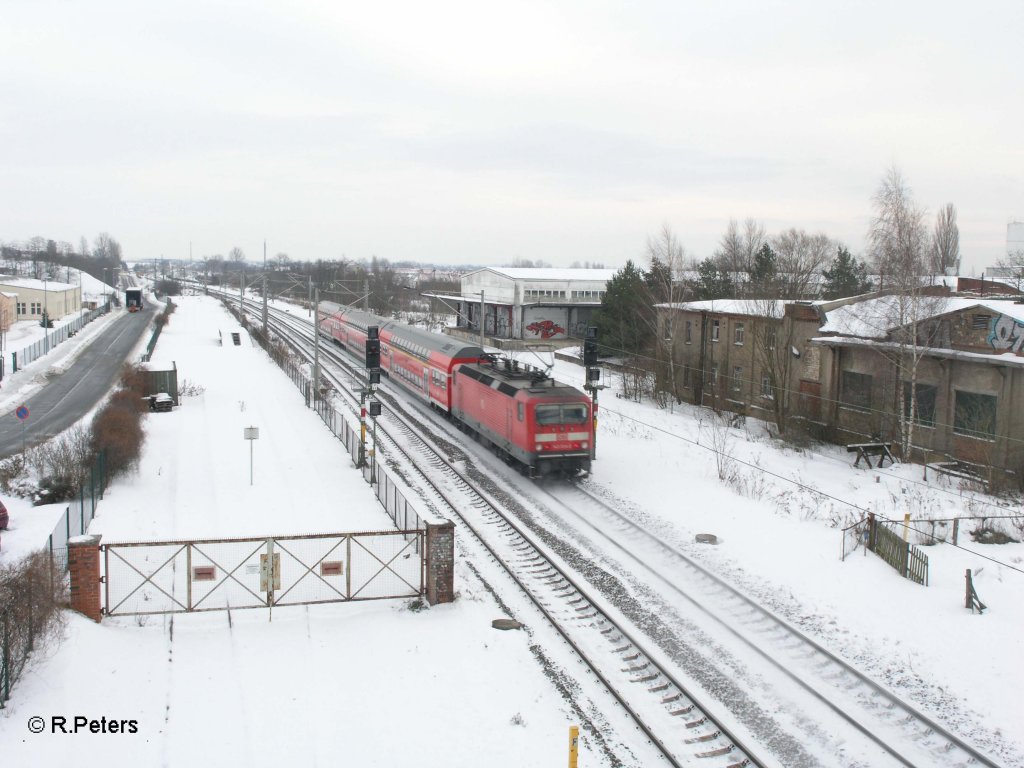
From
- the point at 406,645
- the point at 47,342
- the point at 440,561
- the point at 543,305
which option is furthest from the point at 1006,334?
the point at 47,342

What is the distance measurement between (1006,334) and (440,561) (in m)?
21.1

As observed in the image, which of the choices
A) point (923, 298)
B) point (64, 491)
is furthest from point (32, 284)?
point (923, 298)

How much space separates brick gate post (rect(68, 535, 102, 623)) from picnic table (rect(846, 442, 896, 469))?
2430cm

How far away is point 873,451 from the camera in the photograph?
30141 mm

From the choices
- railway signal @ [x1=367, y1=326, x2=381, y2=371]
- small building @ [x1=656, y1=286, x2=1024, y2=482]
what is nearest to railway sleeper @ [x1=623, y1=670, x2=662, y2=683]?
railway signal @ [x1=367, y1=326, x2=381, y2=371]

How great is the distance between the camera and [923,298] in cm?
2900

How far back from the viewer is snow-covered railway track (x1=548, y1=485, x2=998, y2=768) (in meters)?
10.6

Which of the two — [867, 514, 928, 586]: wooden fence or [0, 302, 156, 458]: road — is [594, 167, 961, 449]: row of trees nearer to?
[867, 514, 928, 586]: wooden fence

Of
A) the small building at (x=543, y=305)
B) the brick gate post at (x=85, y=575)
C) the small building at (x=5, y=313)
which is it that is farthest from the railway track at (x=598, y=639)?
the small building at (x=5, y=313)

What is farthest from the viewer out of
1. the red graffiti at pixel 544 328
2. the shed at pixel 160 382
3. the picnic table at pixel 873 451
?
the red graffiti at pixel 544 328

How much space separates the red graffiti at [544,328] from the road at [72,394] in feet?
102

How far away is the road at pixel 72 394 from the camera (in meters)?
31.4

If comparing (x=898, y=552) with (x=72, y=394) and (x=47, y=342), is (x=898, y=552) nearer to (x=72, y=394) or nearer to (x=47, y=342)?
(x=72, y=394)

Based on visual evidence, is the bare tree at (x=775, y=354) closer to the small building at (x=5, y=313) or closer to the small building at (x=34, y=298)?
the small building at (x=5, y=313)
